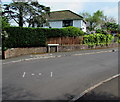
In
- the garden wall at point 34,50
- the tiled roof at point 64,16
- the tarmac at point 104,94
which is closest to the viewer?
the tarmac at point 104,94

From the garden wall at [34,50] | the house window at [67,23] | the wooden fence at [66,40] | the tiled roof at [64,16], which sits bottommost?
the garden wall at [34,50]

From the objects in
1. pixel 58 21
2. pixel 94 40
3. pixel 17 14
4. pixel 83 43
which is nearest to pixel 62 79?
pixel 83 43

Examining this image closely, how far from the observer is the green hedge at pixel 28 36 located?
15005mm

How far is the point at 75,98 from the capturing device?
5.21m

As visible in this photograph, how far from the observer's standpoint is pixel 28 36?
55.1 ft

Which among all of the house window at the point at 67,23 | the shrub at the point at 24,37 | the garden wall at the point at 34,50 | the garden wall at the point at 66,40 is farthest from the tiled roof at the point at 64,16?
the shrub at the point at 24,37

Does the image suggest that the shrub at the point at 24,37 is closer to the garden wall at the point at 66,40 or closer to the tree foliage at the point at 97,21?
the garden wall at the point at 66,40

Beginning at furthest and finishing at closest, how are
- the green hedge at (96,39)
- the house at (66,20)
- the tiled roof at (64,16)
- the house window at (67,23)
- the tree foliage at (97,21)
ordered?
the tree foliage at (97,21), the house window at (67,23), the tiled roof at (64,16), the house at (66,20), the green hedge at (96,39)

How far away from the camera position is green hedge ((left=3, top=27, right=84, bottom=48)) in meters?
15.0

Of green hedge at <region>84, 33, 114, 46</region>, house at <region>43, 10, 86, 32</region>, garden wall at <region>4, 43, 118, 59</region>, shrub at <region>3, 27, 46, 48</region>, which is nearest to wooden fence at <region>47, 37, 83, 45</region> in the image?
garden wall at <region>4, 43, 118, 59</region>

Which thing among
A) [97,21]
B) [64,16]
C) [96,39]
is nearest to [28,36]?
[96,39]

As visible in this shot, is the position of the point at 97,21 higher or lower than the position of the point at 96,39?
higher

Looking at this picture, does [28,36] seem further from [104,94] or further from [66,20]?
[66,20]

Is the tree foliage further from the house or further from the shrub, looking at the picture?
the shrub
